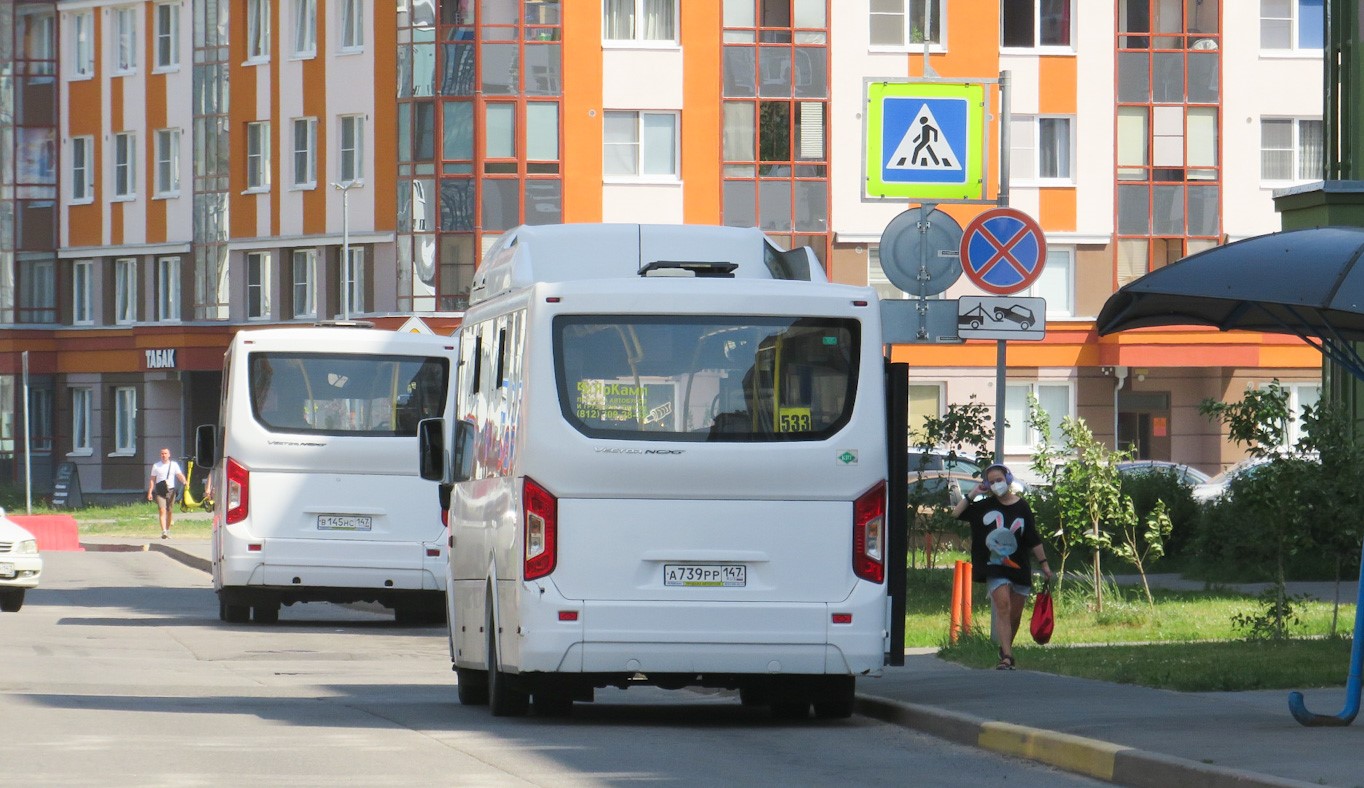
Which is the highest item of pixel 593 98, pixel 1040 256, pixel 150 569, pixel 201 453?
pixel 593 98

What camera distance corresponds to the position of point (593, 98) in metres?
57.7

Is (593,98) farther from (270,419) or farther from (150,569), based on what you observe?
(270,419)

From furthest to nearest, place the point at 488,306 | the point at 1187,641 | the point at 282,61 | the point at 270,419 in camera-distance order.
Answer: the point at 282,61
the point at 270,419
the point at 1187,641
the point at 488,306

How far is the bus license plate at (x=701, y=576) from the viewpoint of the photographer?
13.6 meters

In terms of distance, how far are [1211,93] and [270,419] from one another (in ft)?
124

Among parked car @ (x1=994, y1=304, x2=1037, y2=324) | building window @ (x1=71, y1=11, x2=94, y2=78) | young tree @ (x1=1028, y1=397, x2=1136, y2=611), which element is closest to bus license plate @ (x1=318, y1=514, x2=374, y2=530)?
young tree @ (x1=1028, y1=397, x2=1136, y2=611)

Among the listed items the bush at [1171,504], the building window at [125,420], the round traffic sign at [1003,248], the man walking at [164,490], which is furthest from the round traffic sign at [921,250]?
the building window at [125,420]

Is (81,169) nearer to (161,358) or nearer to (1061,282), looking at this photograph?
(161,358)

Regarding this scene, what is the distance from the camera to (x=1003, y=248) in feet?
55.9

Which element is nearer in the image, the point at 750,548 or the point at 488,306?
the point at 750,548

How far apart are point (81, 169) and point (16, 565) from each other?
43867 mm

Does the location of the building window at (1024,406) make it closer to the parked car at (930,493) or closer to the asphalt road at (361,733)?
the parked car at (930,493)

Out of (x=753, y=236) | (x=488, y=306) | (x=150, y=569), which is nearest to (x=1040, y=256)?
(x=753, y=236)

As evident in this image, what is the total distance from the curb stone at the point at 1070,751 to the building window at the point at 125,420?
2163 inches
